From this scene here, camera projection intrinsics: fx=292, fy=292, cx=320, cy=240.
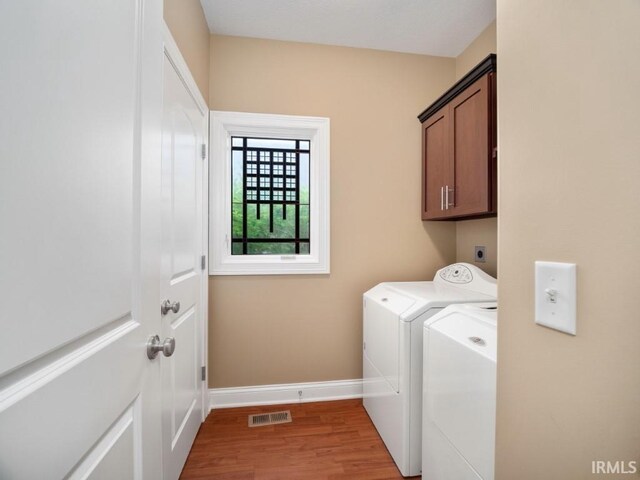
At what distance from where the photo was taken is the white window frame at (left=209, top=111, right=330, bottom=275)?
2.14 meters

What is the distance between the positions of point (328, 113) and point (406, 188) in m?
0.87

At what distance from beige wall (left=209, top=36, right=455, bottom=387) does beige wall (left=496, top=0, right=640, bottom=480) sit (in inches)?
65.5

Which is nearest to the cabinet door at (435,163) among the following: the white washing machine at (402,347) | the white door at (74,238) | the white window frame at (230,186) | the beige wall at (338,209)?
the beige wall at (338,209)

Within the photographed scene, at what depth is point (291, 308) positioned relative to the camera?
7.39 ft

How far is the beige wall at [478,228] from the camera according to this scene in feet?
6.66

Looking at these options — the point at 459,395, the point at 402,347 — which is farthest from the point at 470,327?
the point at 402,347

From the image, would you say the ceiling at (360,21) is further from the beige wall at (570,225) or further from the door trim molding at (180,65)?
the beige wall at (570,225)

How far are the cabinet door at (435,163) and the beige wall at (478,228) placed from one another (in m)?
0.33

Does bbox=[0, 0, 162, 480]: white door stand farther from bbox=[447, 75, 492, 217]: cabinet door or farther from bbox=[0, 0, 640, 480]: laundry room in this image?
bbox=[447, 75, 492, 217]: cabinet door

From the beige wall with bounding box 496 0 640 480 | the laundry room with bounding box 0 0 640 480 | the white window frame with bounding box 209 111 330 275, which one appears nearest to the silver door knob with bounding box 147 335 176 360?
the laundry room with bounding box 0 0 640 480

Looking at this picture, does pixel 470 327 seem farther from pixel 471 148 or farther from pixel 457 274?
pixel 471 148

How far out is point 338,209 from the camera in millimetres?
2311

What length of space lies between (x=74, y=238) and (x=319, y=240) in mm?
1880

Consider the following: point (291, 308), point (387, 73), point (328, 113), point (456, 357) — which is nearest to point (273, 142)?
point (328, 113)
